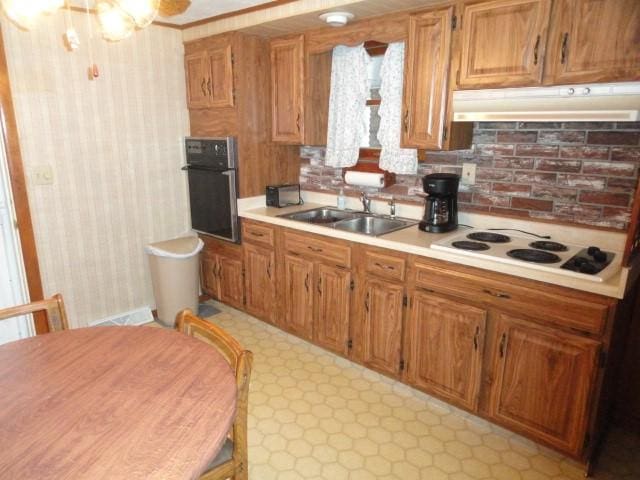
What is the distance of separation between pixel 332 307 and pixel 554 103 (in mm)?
1666

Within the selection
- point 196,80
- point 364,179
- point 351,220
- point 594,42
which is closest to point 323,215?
point 351,220

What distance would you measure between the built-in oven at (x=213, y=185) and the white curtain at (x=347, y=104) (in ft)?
2.47

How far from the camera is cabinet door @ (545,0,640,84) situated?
174cm

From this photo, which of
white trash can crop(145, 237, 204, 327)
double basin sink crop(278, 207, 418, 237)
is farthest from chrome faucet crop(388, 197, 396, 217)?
white trash can crop(145, 237, 204, 327)

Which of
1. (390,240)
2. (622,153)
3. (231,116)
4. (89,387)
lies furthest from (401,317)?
(231,116)

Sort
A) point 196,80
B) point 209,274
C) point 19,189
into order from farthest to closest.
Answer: point 209,274 → point 196,80 → point 19,189

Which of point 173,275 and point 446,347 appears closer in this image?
point 446,347

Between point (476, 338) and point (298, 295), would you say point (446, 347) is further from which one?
point (298, 295)

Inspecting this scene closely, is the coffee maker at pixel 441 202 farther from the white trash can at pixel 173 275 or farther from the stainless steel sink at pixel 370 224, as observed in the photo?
the white trash can at pixel 173 275

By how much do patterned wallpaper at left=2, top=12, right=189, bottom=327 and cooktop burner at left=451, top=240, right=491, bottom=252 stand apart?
2.32 metres

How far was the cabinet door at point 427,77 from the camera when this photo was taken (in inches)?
90.4

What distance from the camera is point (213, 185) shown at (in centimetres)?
329

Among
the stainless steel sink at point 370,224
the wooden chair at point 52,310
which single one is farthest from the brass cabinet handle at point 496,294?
the wooden chair at point 52,310

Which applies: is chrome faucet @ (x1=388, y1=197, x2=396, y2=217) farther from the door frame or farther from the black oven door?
the door frame
